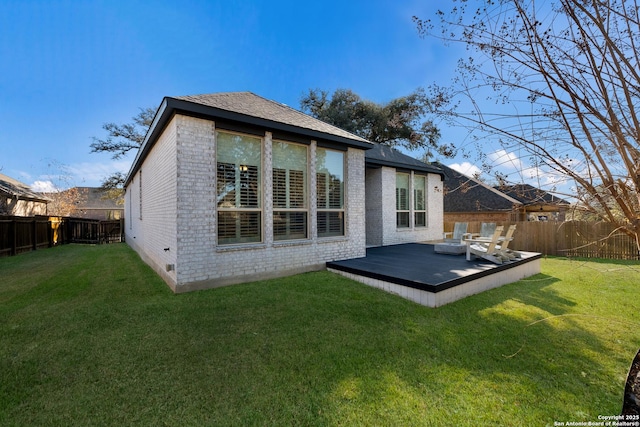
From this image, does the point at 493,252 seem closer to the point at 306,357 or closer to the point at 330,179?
the point at 330,179

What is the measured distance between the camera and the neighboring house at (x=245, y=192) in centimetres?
502

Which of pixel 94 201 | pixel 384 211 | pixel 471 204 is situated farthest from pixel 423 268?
pixel 94 201

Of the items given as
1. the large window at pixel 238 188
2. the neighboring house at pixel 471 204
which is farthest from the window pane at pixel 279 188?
the neighboring house at pixel 471 204

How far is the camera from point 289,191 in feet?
20.8

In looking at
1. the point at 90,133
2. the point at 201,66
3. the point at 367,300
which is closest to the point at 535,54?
the point at 367,300

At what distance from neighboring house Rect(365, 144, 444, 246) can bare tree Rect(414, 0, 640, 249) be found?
7173 millimetres

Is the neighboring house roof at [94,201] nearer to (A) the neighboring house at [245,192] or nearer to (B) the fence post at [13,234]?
(B) the fence post at [13,234]

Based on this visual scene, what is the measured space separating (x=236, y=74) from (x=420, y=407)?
45.6ft

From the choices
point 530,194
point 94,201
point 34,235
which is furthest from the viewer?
point 94,201

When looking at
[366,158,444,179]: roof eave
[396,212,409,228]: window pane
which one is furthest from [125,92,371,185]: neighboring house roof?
[396,212,409,228]: window pane

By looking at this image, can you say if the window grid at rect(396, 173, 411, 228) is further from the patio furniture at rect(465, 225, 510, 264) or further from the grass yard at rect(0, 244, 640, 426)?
the grass yard at rect(0, 244, 640, 426)

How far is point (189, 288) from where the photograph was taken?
5008mm

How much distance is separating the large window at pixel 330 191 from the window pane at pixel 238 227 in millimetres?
1720

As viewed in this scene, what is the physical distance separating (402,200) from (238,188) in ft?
22.8
